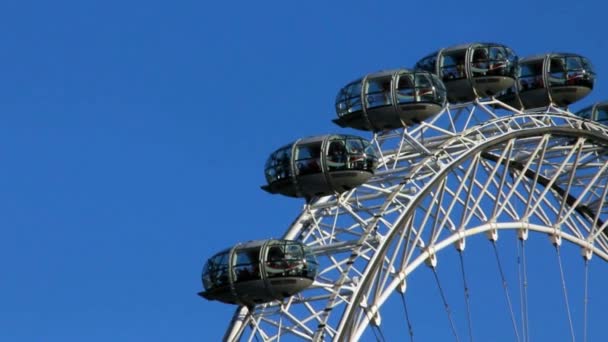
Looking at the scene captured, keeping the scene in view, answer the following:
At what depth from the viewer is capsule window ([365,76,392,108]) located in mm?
72312

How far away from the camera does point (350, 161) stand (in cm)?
6956

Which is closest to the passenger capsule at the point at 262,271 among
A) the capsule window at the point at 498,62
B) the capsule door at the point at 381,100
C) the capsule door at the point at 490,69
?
the capsule door at the point at 381,100

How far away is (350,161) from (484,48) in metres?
9.72

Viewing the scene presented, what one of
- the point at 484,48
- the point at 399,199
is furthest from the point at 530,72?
the point at 399,199

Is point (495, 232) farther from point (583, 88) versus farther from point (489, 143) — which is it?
point (583, 88)

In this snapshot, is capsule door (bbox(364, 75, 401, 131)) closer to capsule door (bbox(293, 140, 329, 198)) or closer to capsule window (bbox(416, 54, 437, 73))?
capsule door (bbox(293, 140, 329, 198))

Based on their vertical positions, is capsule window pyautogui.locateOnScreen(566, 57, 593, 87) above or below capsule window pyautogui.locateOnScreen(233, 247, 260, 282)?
above

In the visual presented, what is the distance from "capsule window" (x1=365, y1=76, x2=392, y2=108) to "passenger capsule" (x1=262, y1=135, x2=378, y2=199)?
239 cm

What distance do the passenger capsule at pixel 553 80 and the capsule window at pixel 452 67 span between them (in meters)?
5.16

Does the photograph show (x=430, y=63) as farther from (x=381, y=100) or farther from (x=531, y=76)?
(x=381, y=100)

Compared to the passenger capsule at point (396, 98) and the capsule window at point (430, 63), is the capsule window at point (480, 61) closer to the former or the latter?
the capsule window at point (430, 63)

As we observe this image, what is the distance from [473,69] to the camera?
255 feet

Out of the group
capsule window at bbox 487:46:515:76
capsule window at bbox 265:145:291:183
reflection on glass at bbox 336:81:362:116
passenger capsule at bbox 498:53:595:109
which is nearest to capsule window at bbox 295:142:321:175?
capsule window at bbox 265:145:291:183

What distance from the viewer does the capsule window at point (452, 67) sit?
7812cm
